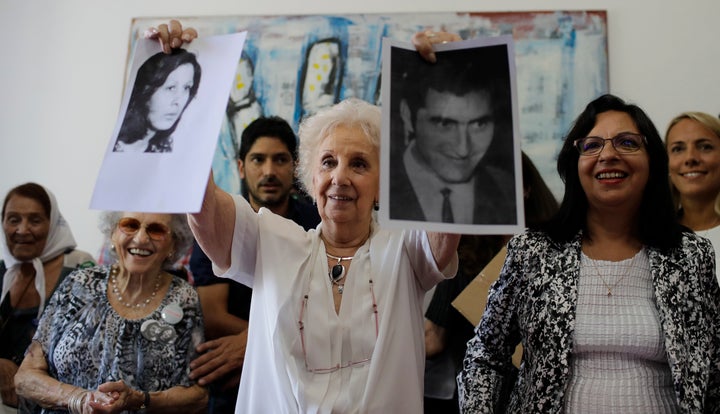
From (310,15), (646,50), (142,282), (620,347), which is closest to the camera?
(620,347)

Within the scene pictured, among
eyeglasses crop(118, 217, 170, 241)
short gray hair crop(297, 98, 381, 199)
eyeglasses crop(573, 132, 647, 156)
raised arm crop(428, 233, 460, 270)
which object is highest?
short gray hair crop(297, 98, 381, 199)

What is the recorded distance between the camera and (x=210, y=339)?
2686mm

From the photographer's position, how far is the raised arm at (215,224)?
154cm

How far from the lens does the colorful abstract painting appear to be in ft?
11.5

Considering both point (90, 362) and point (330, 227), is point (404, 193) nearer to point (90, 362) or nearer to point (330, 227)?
point (330, 227)

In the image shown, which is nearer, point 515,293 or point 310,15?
point 515,293

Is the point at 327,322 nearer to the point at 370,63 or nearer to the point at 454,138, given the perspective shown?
the point at 454,138

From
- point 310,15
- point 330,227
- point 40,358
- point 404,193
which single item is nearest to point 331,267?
point 330,227

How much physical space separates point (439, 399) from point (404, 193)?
1305 mm

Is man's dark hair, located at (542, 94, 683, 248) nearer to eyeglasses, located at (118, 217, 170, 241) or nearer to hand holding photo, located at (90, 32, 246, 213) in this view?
hand holding photo, located at (90, 32, 246, 213)

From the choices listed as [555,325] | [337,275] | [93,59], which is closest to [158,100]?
[337,275]

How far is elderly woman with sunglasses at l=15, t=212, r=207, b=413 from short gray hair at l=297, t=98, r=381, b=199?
0.98 metres

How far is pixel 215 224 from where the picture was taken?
1571 mm

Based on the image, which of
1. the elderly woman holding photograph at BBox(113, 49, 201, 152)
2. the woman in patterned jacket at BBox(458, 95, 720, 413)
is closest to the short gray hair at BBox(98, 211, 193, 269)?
the elderly woman holding photograph at BBox(113, 49, 201, 152)
